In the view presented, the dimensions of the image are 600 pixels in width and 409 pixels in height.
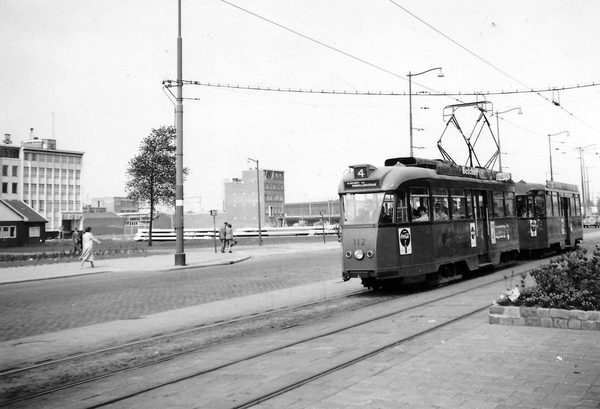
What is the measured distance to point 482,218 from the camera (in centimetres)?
1736

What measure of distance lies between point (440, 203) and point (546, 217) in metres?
10.7

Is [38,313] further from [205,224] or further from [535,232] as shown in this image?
[205,224]

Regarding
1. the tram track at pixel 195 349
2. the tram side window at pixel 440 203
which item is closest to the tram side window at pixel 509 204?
the tram side window at pixel 440 203

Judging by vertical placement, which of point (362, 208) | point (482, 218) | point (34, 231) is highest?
point (34, 231)

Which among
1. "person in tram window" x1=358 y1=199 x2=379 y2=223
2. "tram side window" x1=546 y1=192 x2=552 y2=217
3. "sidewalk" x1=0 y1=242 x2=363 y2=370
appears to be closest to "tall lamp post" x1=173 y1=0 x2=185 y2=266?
"sidewalk" x1=0 y1=242 x2=363 y2=370

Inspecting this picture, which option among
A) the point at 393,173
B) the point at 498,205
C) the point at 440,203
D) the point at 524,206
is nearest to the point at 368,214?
the point at 393,173

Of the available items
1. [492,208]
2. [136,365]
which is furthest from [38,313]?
[492,208]

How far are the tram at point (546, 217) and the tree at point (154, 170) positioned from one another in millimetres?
31944

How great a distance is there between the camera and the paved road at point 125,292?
1116 cm

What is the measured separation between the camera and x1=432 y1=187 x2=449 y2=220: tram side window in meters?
14.7

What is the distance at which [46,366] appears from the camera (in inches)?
293

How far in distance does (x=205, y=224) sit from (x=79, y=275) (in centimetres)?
9725

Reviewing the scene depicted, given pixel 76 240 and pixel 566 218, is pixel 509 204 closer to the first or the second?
pixel 566 218

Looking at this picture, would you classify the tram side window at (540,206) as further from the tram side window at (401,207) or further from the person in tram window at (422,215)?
the tram side window at (401,207)
